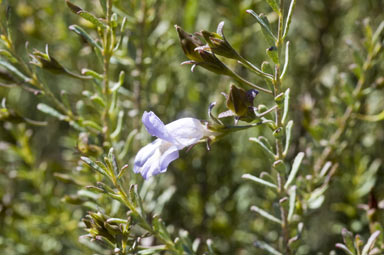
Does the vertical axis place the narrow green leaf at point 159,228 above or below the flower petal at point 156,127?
below

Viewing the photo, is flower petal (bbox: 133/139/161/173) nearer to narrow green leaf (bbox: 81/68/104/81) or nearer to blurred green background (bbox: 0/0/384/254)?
narrow green leaf (bbox: 81/68/104/81)

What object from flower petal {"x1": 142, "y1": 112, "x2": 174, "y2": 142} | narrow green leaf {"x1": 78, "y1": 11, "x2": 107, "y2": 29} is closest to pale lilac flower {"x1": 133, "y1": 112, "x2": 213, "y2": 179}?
flower petal {"x1": 142, "y1": 112, "x2": 174, "y2": 142}

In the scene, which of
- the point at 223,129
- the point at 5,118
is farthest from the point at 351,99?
the point at 5,118

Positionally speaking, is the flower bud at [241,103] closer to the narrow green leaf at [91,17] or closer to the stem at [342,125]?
the narrow green leaf at [91,17]

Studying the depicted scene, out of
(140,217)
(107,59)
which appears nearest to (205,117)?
(107,59)

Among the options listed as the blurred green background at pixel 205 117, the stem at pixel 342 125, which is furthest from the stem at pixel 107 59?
the stem at pixel 342 125

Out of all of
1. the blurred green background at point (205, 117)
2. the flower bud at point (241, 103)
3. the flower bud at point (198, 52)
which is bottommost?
the blurred green background at point (205, 117)
